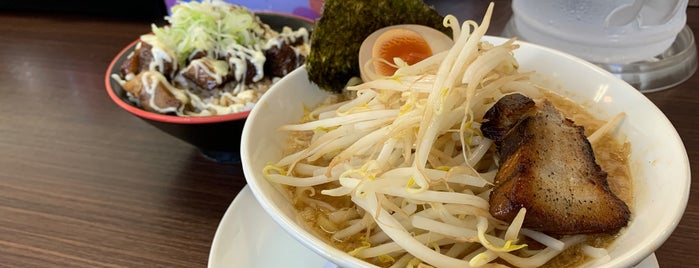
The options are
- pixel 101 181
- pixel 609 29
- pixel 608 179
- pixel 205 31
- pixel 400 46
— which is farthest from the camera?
pixel 609 29

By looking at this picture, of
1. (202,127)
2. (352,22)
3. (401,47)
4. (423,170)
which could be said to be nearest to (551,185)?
(423,170)

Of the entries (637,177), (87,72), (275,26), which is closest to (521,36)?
(275,26)

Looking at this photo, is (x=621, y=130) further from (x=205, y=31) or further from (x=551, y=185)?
(x=205, y=31)

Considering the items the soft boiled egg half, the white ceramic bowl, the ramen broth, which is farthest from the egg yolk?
the ramen broth

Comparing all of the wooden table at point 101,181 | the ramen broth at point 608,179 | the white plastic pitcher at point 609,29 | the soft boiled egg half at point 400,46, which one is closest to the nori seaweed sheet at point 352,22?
the soft boiled egg half at point 400,46

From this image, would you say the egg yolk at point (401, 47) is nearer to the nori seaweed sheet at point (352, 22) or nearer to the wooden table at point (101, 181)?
the nori seaweed sheet at point (352, 22)

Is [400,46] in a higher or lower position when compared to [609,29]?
higher

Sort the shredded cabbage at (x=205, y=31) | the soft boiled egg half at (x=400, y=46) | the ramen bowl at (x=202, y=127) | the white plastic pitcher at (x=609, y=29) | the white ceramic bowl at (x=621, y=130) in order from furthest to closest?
the white plastic pitcher at (x=609, y=29) → the shredded cabbage at (x=205, y=31) → the ramen bowl at (x=202, y=127) → the soft boiled egg half at (x=400, y=46) → the white ceramic bowl at (x=621, y=130)
